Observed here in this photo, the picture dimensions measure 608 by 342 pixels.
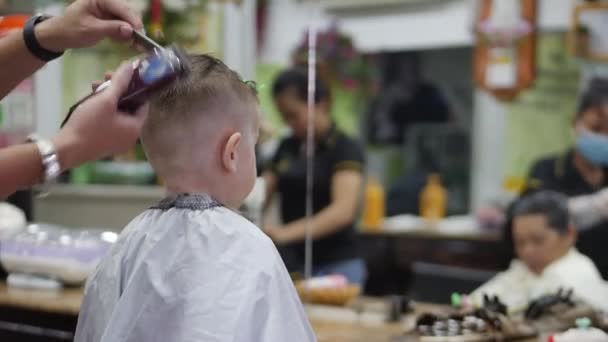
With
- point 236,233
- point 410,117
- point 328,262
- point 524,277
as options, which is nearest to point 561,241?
point 524,277

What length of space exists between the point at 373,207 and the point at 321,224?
1410 millimetres

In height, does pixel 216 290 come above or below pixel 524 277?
above

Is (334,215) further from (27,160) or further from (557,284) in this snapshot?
(27,160)

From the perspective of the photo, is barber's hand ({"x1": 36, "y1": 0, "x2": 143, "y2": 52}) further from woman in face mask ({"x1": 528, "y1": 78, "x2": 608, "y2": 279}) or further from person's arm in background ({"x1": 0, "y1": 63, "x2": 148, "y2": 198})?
woman in face mask ({"x1": 528, "y1": 78, "x2": 608, "y2": 279})

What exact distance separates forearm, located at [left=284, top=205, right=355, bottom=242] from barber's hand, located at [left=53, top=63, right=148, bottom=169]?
5.35ft

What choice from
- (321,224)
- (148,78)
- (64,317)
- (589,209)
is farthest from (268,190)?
(148,78)

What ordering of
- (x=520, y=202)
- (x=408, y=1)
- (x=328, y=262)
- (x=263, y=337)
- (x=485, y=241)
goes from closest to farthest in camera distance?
(x=263, y=337), (x=520, y=202), (x=328, y=262), (x=485, y=241), (x=408, y=1)

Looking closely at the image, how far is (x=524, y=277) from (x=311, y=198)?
0.82 meters

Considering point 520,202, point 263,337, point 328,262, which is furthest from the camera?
point 328,262

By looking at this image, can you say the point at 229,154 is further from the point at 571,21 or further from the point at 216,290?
the point at 571,21

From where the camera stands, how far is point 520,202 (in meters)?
2.60

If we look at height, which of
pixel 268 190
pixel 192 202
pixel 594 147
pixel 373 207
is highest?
pixel 192 202

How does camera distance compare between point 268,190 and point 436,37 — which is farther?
point 436,37

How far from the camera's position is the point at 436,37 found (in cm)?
441
